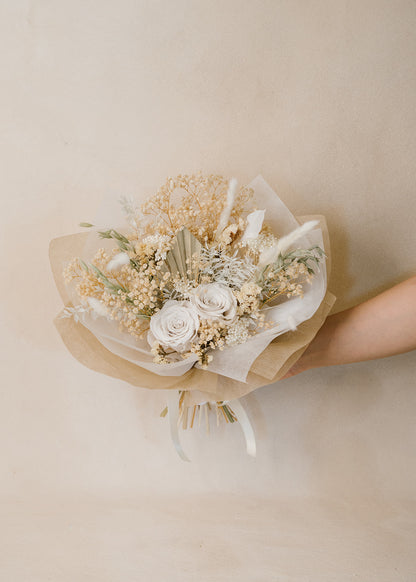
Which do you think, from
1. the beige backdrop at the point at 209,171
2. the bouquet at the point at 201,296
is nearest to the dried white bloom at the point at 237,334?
the bouquet at the point at 201,296

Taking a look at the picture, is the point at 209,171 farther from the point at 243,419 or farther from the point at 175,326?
the point at 243,419

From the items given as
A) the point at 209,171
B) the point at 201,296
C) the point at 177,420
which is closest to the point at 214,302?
the point at 201,296

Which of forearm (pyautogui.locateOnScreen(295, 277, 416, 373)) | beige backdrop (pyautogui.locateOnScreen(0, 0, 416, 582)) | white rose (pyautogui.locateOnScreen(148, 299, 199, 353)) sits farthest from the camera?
beige backdrop (pyautogui.locateOnScreen(0, 0, 416, 582))

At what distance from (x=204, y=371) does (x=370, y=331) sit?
16.3 inches

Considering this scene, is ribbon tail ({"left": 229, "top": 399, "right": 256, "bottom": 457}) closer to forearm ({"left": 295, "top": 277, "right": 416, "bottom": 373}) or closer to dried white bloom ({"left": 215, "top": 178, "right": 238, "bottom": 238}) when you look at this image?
forearm ({"left": 295, "top": 277, "right": 416, "bottom": 373})

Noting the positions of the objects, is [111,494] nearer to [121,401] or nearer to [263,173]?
[121,401]

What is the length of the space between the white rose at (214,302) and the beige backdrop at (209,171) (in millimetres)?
421

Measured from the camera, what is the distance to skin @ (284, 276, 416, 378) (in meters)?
1.04

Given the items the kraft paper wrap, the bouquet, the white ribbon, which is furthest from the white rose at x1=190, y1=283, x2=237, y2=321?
the white ribbon

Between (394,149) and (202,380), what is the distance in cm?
78

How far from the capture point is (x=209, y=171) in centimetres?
123

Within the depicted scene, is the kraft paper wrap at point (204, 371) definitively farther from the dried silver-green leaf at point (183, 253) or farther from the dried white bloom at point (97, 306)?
the dried silver-green leaf at point (183, 253)

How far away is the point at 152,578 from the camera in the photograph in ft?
3.44

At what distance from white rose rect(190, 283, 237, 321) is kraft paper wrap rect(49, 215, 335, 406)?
0.41 ft
